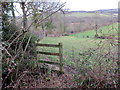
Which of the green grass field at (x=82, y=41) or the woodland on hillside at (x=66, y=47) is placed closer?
the woodland on hillside at (x=66, y=47)

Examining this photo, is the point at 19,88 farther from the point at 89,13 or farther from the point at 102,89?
the point at 89,13

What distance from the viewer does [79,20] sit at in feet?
15.4

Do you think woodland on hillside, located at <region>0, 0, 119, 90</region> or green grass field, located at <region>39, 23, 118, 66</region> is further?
green grass field, located at <region>39, 23, 118, 66</region>

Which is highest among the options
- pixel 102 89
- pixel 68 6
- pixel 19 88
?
pixel 68 6

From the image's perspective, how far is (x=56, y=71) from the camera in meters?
5.02

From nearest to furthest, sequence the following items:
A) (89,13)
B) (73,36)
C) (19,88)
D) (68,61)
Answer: (19,88) → (89,13) → (73,36) → (68,61)

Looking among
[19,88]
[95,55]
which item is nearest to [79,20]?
[95,55]

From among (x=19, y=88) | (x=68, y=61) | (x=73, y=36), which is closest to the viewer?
(x=19, y=88)

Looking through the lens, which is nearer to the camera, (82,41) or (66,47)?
(82,41)

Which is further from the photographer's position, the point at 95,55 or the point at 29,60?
the point at 29,60

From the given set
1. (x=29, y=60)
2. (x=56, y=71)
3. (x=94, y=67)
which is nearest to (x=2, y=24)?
(x=29, y=60)

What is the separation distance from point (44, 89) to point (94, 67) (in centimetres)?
148

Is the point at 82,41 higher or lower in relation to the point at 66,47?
higher

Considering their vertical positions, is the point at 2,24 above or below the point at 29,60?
above
